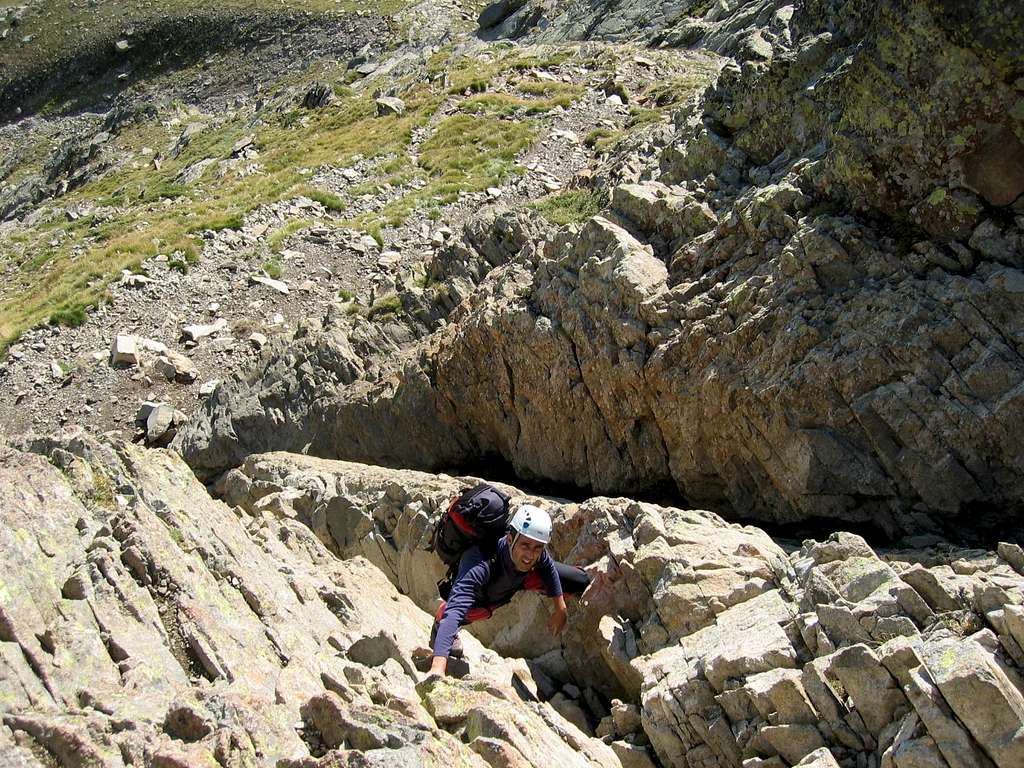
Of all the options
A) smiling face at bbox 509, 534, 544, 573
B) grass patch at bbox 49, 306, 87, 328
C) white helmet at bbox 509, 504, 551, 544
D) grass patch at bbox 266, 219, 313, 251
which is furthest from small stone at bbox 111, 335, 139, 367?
white helmet at bbox 509, 504, 551, 544

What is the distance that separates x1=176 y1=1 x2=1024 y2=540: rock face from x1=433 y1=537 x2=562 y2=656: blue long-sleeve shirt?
14.2ft

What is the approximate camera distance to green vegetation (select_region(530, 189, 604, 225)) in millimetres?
24119

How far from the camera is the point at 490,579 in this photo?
11789 millimetres

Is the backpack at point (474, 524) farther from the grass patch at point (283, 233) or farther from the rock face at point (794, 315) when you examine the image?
the grass patch at point (283, 233)

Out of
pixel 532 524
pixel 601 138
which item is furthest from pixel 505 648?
pixel 601 138

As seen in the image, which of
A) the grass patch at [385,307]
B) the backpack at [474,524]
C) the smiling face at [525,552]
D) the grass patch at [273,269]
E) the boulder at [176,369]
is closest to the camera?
the smiling face at [525,552]

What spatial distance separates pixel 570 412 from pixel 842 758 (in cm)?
963

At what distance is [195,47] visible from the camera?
11038 centimetres

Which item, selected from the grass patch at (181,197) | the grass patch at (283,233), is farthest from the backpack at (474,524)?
the grass patch at (283,233)

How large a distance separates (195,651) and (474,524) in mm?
3826

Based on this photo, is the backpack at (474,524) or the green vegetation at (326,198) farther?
the green vegetation at (326,198)

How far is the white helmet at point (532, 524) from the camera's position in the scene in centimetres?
1130

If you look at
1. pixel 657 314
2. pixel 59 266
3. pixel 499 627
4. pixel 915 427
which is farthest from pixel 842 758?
pixel 59 266

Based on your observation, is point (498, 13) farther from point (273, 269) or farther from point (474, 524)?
point (474, 524)
